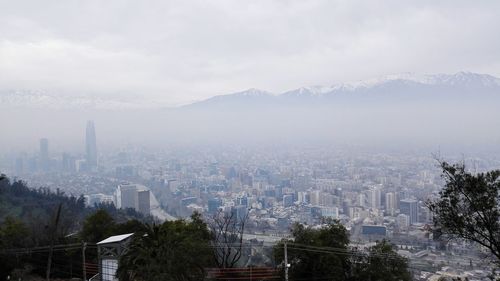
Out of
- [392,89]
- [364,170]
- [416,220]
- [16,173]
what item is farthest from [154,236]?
[392,89]

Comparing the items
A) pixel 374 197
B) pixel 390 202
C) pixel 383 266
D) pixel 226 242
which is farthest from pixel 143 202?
pixel 383 266

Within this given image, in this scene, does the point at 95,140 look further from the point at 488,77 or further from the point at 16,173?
the point at 488,77

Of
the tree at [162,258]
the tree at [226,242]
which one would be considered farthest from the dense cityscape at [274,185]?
the tree at [162,258]

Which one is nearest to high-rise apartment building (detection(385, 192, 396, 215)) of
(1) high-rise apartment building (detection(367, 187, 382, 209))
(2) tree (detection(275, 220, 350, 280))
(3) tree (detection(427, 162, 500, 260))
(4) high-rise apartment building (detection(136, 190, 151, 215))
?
(1) high-rise apartment building (detection(367, 187, 382, 209))

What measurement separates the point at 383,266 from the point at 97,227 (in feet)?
41.4

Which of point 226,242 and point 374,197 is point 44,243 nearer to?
point 226,242

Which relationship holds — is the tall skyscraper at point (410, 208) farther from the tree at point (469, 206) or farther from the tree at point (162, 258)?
the tree at point (469, 206)

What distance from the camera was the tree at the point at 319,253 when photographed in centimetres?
1520

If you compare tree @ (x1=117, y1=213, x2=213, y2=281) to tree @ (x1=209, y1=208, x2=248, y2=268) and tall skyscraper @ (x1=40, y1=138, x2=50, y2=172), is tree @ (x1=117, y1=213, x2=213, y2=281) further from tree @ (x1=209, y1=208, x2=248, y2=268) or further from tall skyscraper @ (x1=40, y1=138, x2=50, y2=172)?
tall skyscraper @ (x1=40, y1=138, x2=50, y2=172)

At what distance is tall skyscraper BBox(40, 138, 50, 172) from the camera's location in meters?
79.2

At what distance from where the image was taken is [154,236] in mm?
13219

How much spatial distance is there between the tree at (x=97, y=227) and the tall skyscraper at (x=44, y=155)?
62.5m

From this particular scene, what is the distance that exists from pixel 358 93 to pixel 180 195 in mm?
107372

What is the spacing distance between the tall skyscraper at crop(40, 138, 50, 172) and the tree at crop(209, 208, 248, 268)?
66458 mm
